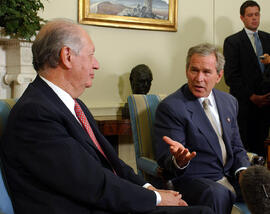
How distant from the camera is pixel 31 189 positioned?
1.50 meters

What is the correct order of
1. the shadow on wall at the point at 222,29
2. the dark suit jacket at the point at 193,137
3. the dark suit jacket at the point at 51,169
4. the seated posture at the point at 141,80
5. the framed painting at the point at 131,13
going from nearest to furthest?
the dark suit jacket at the point at 51,169, the dark suit jacket at the point at 193,137, the seated posture at the point at 141,80, the framed painting at the point at 131,13, the shadow on wall at the point at 222,29

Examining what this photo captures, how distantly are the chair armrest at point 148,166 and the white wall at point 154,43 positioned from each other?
1.96 m

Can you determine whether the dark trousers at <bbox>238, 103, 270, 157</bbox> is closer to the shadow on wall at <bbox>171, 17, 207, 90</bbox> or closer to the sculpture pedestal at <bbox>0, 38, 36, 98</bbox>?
the shadow on wall at <bbox>171, 17, 207, 90</bbox>

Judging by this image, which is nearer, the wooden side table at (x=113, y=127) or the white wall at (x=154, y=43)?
the wooden side table at (x=113, y=127)

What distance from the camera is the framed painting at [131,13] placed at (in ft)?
14.7

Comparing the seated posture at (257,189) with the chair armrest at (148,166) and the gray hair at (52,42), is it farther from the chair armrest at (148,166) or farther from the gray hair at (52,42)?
the chair armrest at (148,166)

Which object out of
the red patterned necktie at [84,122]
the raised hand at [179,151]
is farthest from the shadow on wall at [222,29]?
the red patterned necktie at [84,122]

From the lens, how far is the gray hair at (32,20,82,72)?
1.67 meters

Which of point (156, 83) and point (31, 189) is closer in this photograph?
point (31, 189)

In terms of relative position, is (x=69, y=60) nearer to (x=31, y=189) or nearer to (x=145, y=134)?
(x=31, y=189)

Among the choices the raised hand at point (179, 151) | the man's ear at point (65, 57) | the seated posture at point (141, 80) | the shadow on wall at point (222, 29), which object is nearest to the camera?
the man's ear at point (65, 57)

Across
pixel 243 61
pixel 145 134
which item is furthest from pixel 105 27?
pixel 145 134

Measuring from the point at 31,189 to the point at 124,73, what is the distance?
3.35m

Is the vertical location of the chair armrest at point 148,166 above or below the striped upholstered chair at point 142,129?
below
